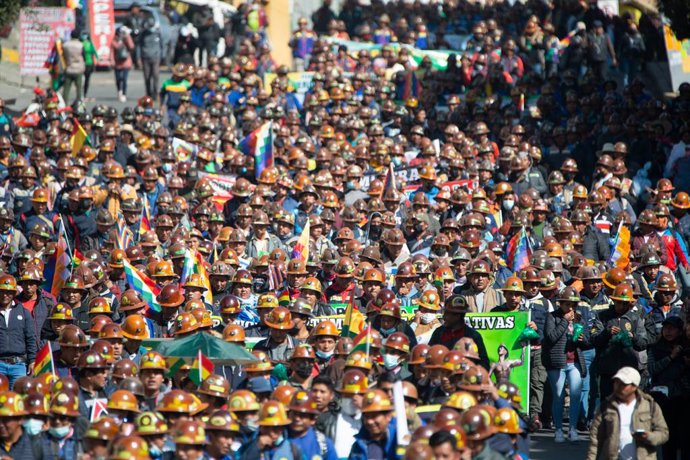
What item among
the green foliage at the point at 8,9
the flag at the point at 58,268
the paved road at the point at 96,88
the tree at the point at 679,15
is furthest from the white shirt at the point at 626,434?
the paved road at the point at 96,88

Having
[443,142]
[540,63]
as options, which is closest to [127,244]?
[443,142]

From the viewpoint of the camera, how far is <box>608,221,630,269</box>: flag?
19.7 meters

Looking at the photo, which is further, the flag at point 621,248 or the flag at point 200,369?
the flag at point 621,248

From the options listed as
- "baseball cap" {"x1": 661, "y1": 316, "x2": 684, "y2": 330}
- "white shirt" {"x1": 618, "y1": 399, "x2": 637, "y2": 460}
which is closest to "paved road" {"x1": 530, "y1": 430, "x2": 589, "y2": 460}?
"baseball cap" {"x1": 661, "y1": 316, "x2": 684, "y2": 330}

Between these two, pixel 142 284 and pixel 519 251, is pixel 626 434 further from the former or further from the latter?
pixel 142 284

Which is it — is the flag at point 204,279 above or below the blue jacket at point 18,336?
above

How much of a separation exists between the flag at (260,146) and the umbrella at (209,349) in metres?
10.5

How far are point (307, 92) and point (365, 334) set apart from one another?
1810 cm

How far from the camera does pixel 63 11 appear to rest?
32562 mm

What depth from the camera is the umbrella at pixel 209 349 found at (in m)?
14.5

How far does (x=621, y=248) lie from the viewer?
2028 cm

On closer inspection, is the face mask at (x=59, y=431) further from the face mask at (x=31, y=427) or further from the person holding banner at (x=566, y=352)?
the person holding banner at (x=566, y=352)

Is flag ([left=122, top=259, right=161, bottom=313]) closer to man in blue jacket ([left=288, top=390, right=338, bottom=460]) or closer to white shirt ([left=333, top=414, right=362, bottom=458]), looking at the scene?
white shirt ([left=333, top=414, right=362, bottom=458])

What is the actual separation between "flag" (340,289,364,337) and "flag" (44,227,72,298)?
173 inches
